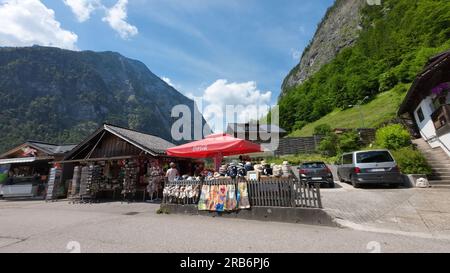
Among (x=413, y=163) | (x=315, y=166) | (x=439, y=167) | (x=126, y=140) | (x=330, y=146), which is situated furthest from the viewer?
(x=330, y=146)

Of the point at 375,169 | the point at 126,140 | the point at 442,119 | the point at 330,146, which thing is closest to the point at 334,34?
the point at 330,146

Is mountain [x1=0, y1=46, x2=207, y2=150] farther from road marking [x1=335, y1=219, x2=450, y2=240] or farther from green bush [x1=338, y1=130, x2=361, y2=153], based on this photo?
road marking [x1=335, y1=219, x2=450, y2=240]

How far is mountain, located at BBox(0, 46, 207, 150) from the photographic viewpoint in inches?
2987

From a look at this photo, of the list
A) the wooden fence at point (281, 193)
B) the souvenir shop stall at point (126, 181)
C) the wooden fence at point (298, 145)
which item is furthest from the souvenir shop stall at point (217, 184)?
the wooden fence at point (298, 145)

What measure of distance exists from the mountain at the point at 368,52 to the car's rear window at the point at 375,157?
23.2 meters

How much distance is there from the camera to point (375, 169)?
34.0ft

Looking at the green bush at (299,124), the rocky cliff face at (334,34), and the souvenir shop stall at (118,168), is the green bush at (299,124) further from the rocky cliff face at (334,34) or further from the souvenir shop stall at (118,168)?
the souvenir shop stall at (118,168)

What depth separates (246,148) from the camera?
7949 millimetres

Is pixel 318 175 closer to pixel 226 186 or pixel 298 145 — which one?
pixel 226 186

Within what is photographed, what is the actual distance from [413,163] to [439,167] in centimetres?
159
